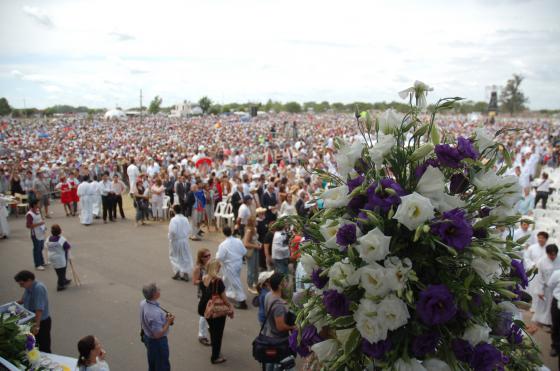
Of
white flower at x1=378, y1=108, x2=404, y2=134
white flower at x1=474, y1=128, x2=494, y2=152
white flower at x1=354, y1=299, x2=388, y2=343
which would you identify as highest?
white flower at x1=378, y1=108, x2=404, y2=134

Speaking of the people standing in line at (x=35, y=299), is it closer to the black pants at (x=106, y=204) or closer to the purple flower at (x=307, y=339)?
the purple flower at (x=307, y=339)

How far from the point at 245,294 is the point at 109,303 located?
2.74m

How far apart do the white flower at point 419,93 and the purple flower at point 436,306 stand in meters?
0.94

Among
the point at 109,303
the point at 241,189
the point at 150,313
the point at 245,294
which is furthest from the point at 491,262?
the point at 241,189

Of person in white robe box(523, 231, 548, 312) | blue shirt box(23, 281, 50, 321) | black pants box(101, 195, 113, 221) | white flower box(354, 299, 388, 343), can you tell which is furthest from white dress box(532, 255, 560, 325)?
black pants box(101, 195, 113, 221)

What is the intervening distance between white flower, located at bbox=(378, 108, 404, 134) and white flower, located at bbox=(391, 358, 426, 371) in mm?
1093

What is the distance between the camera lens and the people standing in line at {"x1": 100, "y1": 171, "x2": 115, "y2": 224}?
14.8 meters

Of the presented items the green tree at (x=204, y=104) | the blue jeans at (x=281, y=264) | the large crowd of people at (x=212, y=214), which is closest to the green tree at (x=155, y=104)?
the green tree at (x=204, y=104)

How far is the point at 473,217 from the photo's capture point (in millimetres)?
2020

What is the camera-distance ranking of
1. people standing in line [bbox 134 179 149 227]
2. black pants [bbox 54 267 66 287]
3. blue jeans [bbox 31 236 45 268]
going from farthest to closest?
people standing in line [bbox 134 179 149 227]
blue jeans [bbox 31 236 45 268]
black pants [bbox 54 267 66 287]

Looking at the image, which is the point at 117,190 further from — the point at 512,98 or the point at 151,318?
the point at 512,98

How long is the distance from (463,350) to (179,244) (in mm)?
8515

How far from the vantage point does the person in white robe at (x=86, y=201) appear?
1417 centimetres

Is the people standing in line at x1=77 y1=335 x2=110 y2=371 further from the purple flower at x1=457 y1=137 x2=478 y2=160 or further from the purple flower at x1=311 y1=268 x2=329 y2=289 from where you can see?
the purple flower at x1=457 y1=137 x2=478 y2=160
